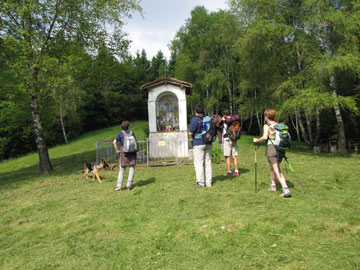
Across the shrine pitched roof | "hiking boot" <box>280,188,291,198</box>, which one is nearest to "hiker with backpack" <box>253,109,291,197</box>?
"hiking boot" <box>280,188,291,198</box>

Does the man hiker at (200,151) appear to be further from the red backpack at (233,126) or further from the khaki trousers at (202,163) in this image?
the red backpack at (233,126)

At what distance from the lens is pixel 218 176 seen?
7918mm

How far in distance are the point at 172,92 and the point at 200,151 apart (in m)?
8.83

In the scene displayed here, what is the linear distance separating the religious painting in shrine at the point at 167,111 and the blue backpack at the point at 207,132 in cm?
855

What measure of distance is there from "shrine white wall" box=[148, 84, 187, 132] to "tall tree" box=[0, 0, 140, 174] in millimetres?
3516

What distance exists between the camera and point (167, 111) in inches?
587

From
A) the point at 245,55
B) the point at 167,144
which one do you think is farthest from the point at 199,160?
the point at 245,55

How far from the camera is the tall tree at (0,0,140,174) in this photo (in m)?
10.2

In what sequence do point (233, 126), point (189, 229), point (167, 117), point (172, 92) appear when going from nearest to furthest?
1. point (189, 229)
2. point (233, 126)
3. point (172, 92)
4. point (167, 117)

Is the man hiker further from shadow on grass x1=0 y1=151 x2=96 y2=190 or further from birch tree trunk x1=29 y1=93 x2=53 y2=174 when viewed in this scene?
birch tree trunk x1=29 y1=93 x2=53 y2=174

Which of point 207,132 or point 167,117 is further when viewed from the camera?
point 167,117

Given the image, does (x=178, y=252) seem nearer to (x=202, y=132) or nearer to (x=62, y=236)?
(x=62, y=236)

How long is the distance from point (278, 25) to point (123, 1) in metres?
9.96

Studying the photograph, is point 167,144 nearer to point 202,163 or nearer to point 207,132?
point 202,163
